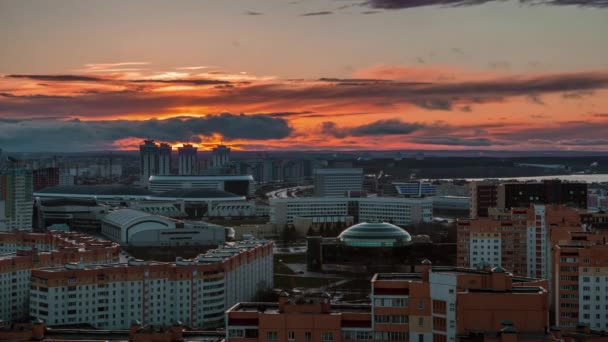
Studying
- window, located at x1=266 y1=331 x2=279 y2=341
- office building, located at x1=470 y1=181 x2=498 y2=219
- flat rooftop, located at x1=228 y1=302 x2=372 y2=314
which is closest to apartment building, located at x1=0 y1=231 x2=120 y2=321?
flat rooftop, located at x1=228 y1=302 x2=372 y2=314

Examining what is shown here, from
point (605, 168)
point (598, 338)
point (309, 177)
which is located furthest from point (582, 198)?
point (605, 168)

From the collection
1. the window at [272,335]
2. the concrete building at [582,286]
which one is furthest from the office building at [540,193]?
the window at [272,335]

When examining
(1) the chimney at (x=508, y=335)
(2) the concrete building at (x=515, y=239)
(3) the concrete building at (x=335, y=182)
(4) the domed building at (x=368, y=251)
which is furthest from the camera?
(3) the concrete building at (x=335, y=182)

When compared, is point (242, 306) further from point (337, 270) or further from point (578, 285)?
point (337, 270)

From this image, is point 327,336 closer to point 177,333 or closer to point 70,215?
point 177,333

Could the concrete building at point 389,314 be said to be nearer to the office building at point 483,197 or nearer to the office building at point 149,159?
the office building at point 483,197
